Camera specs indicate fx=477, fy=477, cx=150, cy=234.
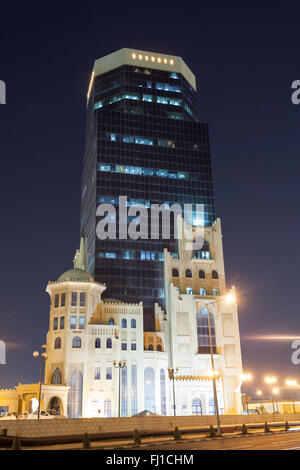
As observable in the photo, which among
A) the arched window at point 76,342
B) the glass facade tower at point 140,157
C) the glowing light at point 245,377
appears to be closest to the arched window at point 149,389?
the glass facade tower at point 140,157

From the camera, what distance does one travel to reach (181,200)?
115 m

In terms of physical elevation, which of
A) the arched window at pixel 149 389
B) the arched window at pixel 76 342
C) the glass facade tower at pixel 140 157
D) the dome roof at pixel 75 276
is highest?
the glass facade tower at pixel 140 157

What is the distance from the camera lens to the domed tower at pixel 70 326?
80.4 meters

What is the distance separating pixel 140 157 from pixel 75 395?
59513 mm

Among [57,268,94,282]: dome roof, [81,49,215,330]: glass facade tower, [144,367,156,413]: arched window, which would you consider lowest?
[144,367,156,413]: arched window

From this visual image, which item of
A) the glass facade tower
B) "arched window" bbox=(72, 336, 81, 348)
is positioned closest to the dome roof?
"arched window" bbox=(72, 336, 81, 348)

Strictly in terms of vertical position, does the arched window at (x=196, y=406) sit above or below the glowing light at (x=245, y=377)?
below

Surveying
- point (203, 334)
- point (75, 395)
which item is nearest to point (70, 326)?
point (75, 395)

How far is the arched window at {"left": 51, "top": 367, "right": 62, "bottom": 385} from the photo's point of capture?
3125 inches

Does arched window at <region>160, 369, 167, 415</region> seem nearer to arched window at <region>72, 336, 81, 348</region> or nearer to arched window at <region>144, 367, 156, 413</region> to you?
arched window at <region>144, 367, 156, 413</region>

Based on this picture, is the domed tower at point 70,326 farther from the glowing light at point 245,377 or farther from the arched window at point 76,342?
the glowing light at point 245,377
